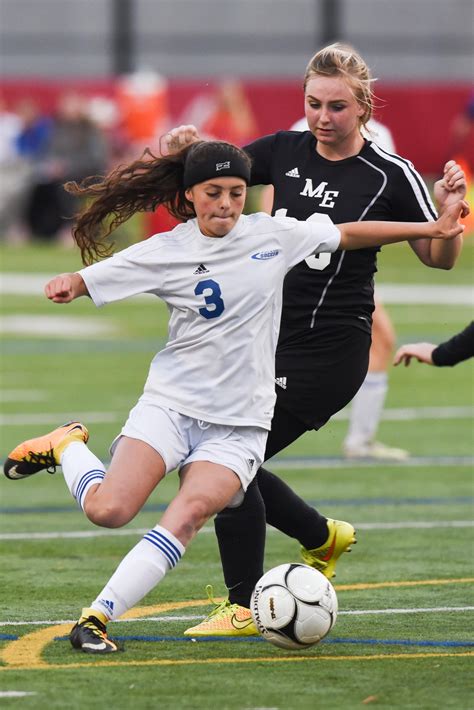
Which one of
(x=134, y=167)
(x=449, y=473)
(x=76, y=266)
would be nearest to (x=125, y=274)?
(x=134, y=167)

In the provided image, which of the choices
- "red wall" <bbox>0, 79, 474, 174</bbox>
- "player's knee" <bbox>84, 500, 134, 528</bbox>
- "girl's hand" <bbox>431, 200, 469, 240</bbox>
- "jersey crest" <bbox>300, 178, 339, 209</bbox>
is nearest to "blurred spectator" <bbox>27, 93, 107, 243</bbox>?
"red wall" <bbox>0, 79, 474, 174</bbox>

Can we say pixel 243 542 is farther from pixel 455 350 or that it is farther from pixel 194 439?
pixel 455 350

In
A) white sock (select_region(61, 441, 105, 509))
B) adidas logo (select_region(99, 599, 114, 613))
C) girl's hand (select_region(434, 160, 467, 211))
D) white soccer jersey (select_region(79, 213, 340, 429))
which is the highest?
girl's hand (select_region(434, 160, 467, 211))

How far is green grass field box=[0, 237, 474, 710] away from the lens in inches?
228

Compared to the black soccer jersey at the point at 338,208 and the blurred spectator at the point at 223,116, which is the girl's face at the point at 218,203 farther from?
the blurred spectator at the point at 223,116

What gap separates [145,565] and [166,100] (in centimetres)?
2838

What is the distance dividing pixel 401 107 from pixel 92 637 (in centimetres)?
2908

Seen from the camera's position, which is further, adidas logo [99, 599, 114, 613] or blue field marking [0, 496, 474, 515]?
blue field marking [0, 496, 474, 515]

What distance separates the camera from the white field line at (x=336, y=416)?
1363cm

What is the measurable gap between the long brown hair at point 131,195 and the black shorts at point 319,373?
2.70 feet

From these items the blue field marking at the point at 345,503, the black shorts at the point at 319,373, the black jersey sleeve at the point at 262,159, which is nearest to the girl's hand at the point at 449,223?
Answer: the black shorts at the point at 319,373

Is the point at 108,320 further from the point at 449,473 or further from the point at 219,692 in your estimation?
the point at 219,692

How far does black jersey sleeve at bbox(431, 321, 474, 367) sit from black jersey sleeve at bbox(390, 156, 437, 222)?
91 cm

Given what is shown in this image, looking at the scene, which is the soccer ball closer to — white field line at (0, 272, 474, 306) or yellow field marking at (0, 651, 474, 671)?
yellow field marking at (0, 651, 474, 671)
